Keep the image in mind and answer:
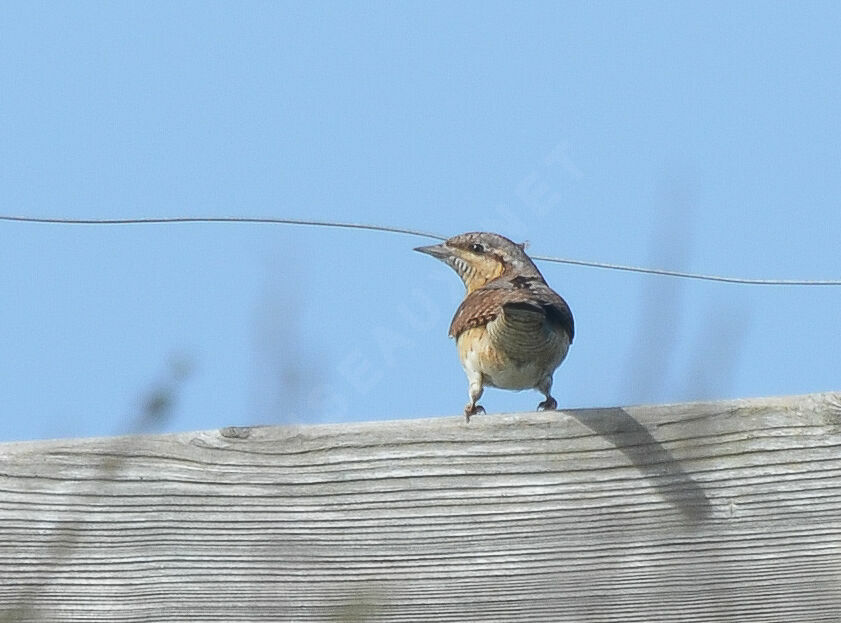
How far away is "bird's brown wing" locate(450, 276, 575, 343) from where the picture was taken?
12.8ft

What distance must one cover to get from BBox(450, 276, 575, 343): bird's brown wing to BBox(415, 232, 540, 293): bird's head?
1.02ft

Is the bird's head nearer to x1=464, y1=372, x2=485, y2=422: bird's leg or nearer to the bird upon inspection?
the bird

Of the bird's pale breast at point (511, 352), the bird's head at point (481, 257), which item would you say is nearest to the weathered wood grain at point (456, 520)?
the bird's pale breast at point (511, 352)

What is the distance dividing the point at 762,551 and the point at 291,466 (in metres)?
0.79

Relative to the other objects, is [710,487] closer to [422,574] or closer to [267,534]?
[422,574]

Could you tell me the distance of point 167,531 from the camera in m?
2.18

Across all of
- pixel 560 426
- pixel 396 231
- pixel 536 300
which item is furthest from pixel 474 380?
pixel 560 426

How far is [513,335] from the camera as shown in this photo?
4.38 meters

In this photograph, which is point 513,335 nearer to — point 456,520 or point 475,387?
point 475,387

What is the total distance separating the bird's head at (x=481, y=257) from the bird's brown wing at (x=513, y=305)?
0.31 m

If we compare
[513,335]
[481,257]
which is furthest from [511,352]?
[481,257]

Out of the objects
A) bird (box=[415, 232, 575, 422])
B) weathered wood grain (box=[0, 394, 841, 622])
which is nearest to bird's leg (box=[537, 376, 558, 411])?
bird (box=[415, 232, 575, 422])

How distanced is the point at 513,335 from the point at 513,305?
0.57m

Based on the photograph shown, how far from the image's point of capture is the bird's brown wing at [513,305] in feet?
12.8
